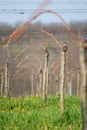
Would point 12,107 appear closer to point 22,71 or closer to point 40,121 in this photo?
point 40,121

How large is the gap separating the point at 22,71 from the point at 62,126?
20.8 meters

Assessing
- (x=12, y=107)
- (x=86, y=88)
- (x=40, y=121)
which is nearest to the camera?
(x=86, y=88)

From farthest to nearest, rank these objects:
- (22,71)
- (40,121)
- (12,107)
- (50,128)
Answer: (22,71)
(12,107)
(40,121)
(50,128)

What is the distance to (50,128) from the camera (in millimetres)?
6859

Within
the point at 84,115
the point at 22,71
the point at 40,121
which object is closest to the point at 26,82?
the point at 22,71

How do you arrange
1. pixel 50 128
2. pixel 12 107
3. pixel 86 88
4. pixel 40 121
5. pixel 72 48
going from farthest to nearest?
1. pixel 72 48
2. pixel 12 107
3. pixel 40 121
4. pixel 50 128
5. pixel 86 88

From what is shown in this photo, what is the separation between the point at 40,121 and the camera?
7.30 meters

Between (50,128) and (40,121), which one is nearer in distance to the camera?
(50,128)

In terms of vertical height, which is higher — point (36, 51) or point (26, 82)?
point (36, 51)

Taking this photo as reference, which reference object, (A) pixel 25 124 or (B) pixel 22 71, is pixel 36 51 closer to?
(B) pixel 22 71

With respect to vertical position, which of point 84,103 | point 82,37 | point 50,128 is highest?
point 82,37

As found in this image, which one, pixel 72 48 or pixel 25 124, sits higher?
pixel 72 48

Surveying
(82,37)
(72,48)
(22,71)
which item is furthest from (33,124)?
(22,71)

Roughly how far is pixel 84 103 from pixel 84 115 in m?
0.21
